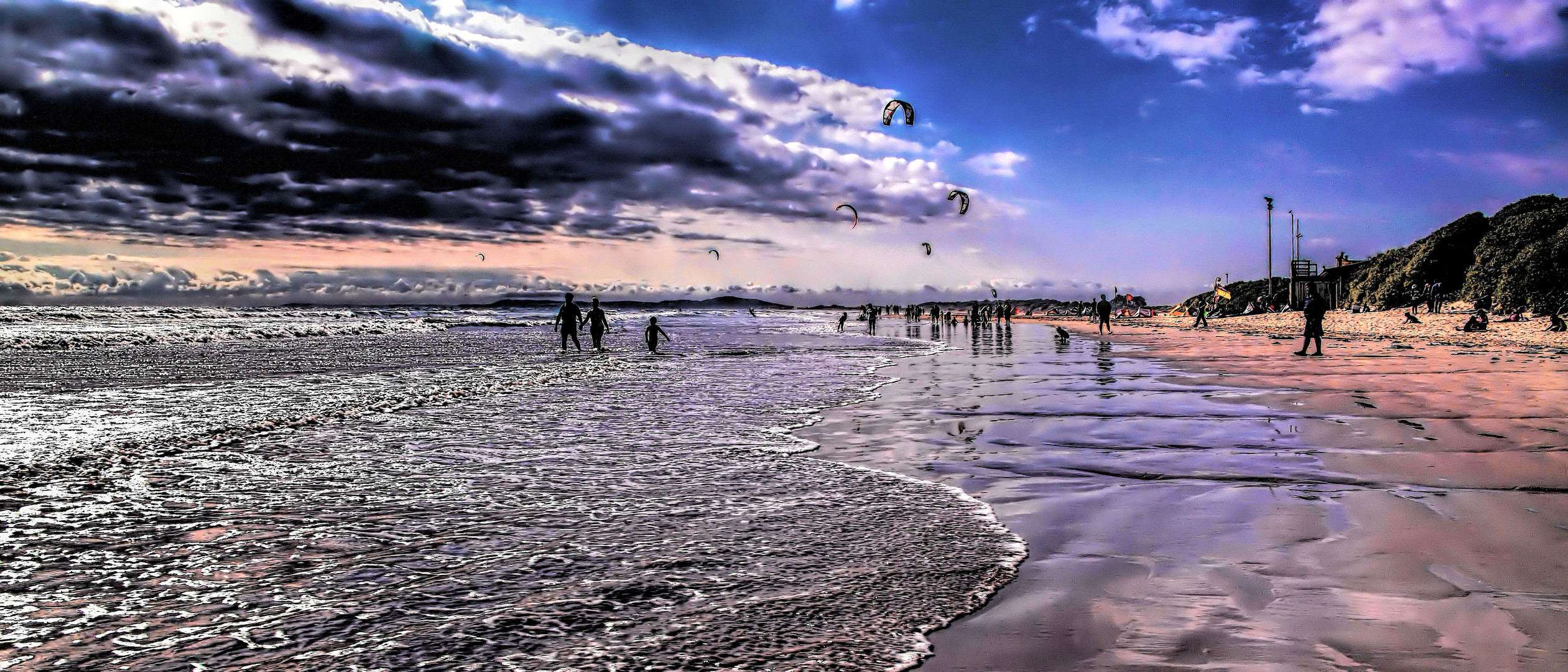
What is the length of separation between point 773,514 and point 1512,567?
13.8ft

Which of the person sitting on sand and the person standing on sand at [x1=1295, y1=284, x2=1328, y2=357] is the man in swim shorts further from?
the person sitting on sand

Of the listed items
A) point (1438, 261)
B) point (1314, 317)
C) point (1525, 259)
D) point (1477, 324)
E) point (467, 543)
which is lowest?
point (467, 543)

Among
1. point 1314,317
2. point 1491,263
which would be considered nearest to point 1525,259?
point 1491,263

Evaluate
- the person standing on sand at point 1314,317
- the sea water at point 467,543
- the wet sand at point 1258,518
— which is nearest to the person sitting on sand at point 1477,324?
the person standing on sand at point 1314,317

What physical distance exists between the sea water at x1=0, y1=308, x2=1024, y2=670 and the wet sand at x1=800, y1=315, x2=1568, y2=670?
0.52m

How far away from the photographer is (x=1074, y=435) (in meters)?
8.97

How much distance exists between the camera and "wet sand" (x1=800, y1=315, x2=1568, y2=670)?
329 cm

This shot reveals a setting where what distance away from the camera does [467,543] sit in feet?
16.1

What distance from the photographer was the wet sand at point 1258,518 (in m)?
3.29

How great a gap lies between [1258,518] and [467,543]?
5195 mm

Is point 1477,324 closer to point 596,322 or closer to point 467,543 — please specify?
point 596,322

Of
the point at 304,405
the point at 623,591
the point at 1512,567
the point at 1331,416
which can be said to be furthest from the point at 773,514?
the point at 304,405

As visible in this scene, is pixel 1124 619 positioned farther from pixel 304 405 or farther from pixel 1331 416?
pixel 304 405

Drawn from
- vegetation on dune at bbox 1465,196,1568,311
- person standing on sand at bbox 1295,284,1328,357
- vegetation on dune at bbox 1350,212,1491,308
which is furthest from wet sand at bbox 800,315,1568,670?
vegetation on dune at bbox 1350,212,1491,308
